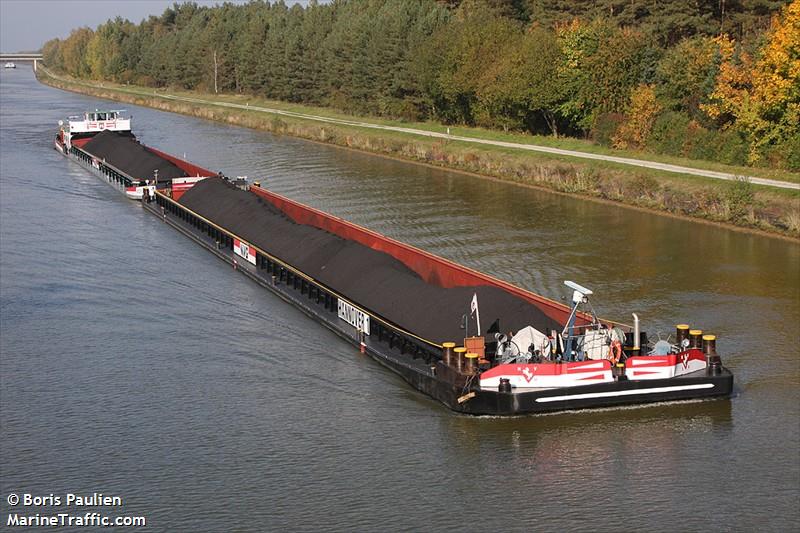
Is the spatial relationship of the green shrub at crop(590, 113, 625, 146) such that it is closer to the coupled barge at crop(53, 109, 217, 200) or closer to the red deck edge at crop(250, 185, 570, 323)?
the coupled barge at crop(53, 109, 217, 200)

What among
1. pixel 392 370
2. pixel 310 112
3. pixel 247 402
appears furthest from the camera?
pixel 310 112

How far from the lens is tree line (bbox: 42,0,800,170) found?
4300 centimetres

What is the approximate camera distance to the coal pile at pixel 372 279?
20000mm

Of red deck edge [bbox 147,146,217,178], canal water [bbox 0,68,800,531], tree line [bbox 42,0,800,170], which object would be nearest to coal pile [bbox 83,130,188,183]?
red deck edge [bbox 147,146,217,178]

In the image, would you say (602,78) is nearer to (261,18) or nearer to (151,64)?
(261,18)

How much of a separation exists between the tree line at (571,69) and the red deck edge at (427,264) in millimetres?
19263

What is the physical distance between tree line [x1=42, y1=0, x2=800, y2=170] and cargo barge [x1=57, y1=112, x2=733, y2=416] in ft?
72.6

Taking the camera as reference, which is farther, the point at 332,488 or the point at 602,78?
the point at 602,78

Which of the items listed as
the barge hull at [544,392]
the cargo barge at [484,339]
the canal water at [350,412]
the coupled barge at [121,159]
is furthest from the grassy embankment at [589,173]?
the barge hull at [544,392]

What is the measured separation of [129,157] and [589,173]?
2168 centimetres

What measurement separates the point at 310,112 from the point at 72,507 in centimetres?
6609

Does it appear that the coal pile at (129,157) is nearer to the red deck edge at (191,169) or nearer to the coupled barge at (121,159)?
the coupled barge at (121,159)

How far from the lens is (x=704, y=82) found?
4703 cm

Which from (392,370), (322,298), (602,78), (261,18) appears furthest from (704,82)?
(261,18)
